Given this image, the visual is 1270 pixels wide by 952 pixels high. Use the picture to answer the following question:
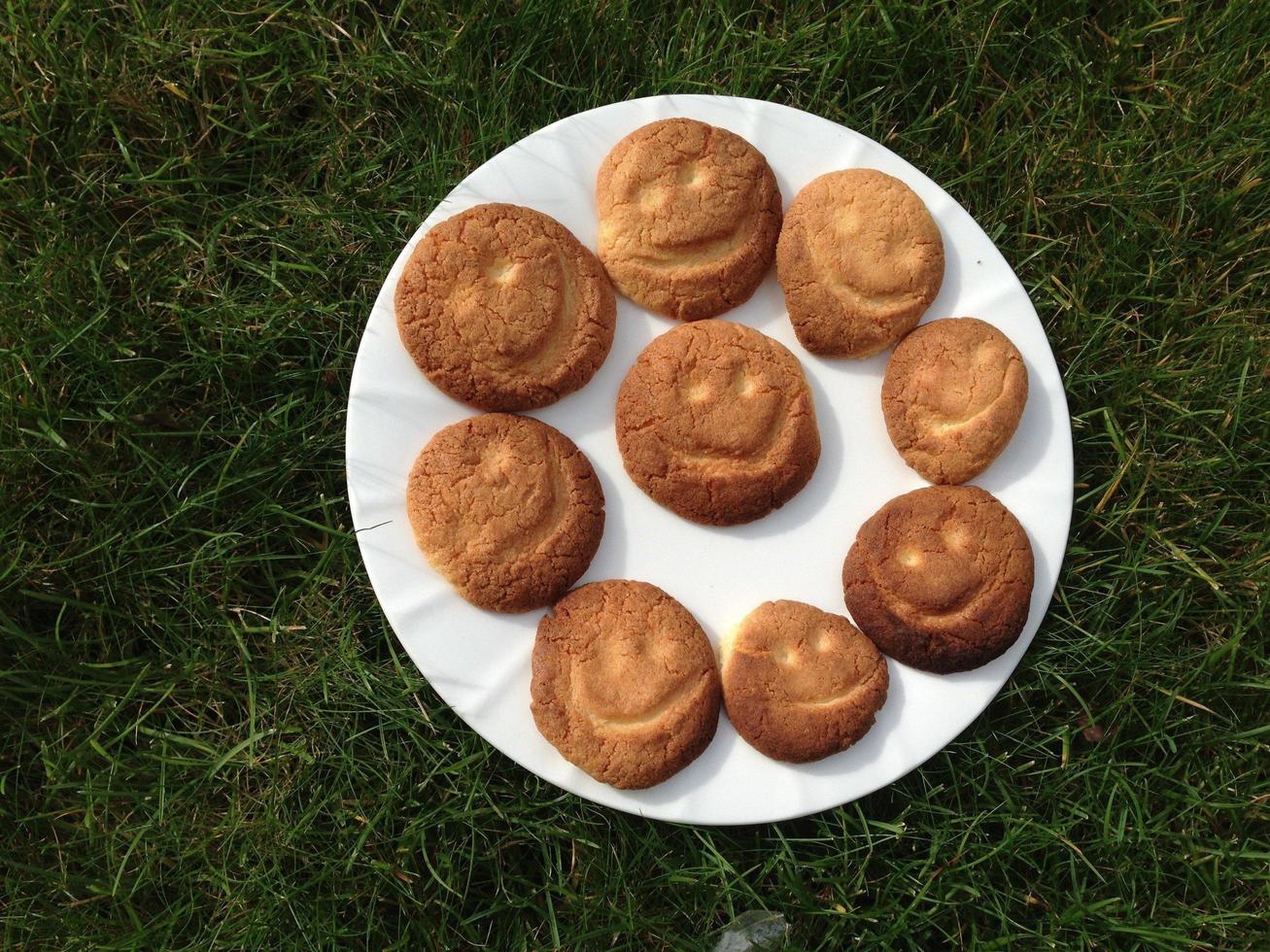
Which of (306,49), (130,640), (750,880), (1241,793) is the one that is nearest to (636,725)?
(750,880)

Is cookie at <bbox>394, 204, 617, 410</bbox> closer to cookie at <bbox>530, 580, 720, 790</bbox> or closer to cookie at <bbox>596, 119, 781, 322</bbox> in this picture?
cookie at <bbox>596, 119, 781, 322</bbox>

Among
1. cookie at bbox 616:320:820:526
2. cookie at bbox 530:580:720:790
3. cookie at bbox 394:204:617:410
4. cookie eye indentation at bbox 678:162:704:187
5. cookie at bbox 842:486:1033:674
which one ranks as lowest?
cookie at bbox 530:580:720:790

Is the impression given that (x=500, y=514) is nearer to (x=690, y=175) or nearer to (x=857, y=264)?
(x=690, y=175)

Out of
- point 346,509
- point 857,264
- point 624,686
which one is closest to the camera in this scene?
point 624,686

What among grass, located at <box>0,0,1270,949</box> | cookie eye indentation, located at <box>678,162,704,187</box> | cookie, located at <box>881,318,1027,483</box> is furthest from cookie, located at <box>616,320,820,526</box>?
grass, located at <box>0,0,1270,949</box>

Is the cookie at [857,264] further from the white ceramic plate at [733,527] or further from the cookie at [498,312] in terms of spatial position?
the cookie at [498,312]

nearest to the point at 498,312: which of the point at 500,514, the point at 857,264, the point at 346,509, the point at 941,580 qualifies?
the point at 500,514
